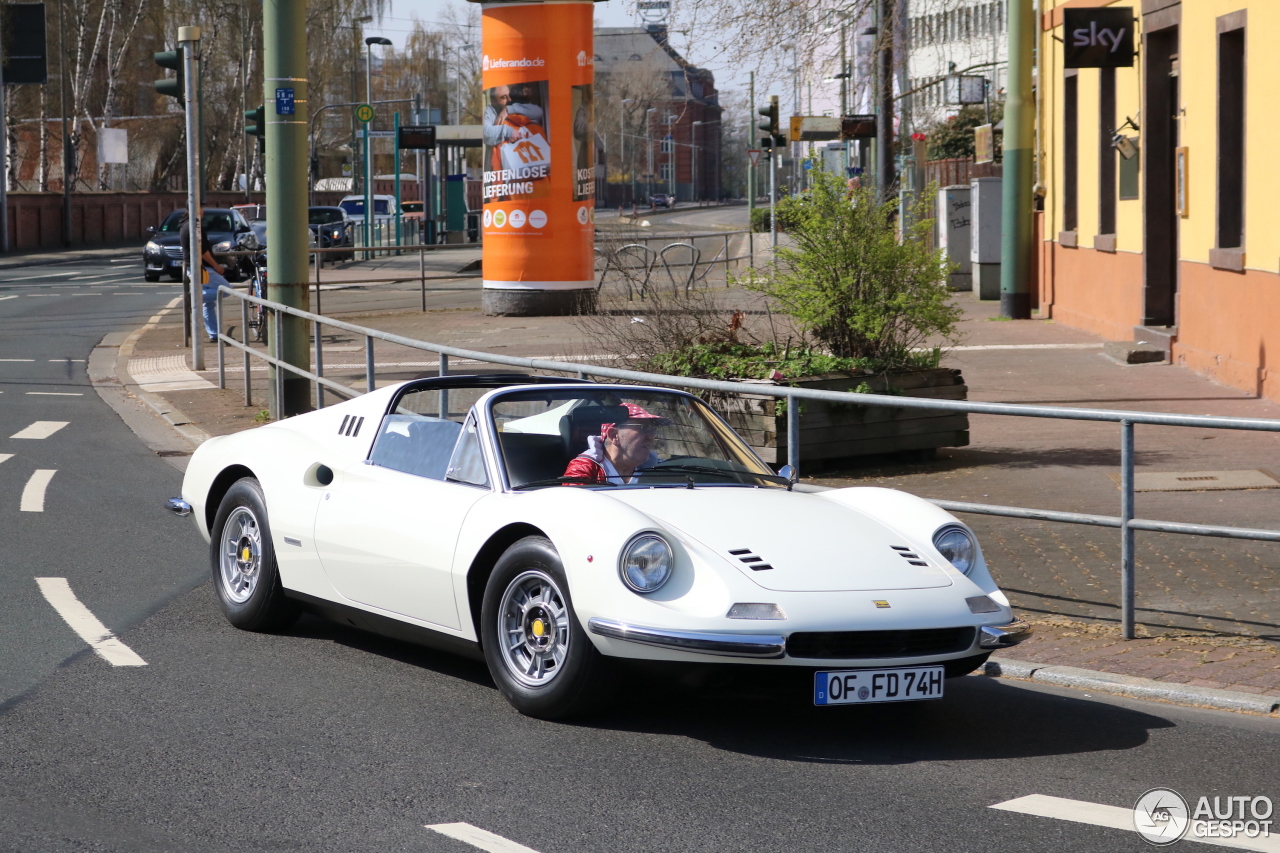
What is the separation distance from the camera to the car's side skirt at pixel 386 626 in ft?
19.6

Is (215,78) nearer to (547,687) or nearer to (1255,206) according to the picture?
(1255,206)

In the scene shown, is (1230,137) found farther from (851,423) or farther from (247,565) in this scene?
(247,565)

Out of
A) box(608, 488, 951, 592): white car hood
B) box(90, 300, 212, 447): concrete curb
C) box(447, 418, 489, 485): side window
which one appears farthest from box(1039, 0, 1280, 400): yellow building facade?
box(447, 418, 489, 485): side window

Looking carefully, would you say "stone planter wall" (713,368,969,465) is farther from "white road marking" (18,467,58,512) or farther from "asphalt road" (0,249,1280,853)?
"white road marking" (18,467,58,512)

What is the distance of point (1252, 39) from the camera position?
15.3 m

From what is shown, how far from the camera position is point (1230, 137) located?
16.2 meters

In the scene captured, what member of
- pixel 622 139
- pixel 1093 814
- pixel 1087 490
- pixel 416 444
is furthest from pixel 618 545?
pixel 622 139

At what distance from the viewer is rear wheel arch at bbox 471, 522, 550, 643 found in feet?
19.0

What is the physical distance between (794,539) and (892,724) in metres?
0.77

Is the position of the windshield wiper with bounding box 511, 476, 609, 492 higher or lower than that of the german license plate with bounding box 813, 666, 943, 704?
higher

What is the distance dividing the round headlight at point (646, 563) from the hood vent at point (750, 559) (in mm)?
225

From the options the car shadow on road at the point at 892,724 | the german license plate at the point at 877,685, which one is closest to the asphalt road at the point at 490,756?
the car shadow on road at the point at 892,724

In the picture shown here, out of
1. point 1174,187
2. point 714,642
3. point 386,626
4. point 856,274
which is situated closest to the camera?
point 714,642

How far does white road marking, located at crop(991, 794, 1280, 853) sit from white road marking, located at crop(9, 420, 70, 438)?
1111 cm
